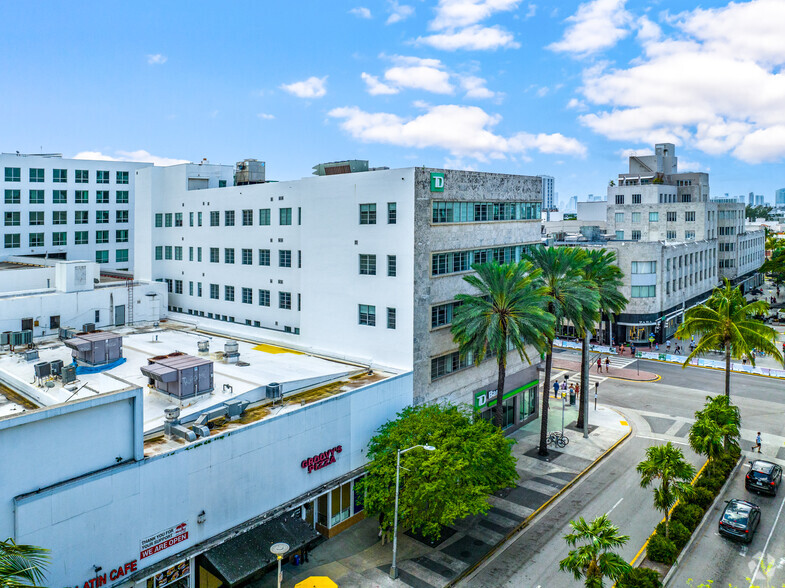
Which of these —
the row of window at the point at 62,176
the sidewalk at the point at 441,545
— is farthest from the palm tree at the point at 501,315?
the row of window at the point at 62,176

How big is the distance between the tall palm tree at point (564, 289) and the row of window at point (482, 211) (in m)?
4.25

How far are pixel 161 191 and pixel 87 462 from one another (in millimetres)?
42500

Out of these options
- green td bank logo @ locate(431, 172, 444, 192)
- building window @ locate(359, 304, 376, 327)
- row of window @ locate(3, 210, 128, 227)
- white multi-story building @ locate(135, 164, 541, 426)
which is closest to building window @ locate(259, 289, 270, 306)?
white multi-story building @ locate(135, 164, 541, 426)

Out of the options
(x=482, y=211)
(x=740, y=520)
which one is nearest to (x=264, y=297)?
(x=482, y=211)

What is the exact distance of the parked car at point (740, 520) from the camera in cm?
3362

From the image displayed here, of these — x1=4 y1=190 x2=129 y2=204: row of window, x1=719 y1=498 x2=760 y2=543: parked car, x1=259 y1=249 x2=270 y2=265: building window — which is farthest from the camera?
x1=4 y1=190 x2=129 y2=204: row of window

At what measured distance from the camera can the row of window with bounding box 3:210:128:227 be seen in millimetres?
74625

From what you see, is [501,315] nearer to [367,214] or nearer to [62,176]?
[367,214]

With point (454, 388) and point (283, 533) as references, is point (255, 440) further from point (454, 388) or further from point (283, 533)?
point (454, 388)

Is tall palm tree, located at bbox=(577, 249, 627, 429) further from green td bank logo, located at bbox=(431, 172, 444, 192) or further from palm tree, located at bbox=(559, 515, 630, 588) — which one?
Answer: palm tree, located at bbox=(559, 515, 630, 588)

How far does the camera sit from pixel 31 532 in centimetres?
2191

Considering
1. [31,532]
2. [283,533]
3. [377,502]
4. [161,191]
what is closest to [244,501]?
[283,533]

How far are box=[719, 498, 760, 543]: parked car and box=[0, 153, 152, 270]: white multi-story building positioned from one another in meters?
79.2

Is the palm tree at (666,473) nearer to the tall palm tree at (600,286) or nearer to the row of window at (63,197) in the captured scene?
the tall palm tree at (600,286)
